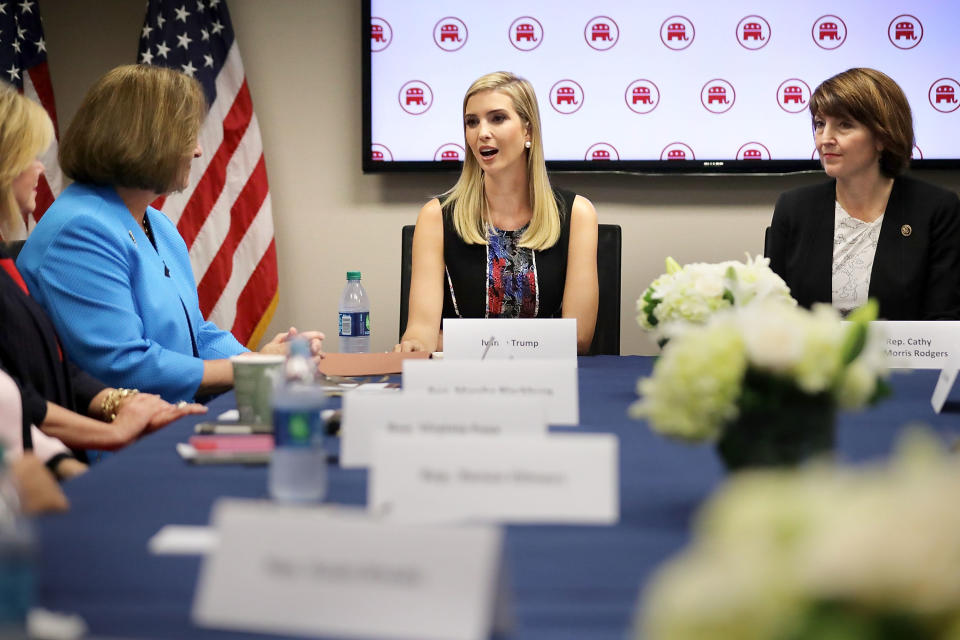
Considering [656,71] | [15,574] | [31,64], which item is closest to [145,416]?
[15,574]

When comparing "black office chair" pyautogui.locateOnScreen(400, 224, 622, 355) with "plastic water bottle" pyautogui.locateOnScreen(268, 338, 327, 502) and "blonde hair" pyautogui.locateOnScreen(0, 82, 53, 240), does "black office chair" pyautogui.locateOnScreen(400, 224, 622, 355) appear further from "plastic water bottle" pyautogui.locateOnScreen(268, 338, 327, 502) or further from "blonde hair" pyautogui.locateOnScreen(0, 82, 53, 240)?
"plastic water bottle" pyautogui.locateOnScreen(268, 338, 327, 502)

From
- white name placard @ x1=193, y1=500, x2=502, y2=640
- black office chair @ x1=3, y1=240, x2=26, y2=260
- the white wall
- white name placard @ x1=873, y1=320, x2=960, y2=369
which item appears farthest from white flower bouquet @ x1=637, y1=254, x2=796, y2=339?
the white wall

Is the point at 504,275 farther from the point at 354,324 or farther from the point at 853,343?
the point at 853,343

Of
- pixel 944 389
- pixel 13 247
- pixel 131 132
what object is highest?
pixel 131 132

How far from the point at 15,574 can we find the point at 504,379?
0.90 metres

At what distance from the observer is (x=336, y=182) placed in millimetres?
4160

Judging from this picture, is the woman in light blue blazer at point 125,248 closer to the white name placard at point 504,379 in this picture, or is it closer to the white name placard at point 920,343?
the white name placard at point 504,379

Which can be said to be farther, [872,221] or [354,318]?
[354,318]

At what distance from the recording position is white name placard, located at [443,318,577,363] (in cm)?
206

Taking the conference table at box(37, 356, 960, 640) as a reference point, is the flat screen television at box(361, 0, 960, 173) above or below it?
above

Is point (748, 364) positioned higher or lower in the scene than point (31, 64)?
lower

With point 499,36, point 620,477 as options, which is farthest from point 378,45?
point 620,477

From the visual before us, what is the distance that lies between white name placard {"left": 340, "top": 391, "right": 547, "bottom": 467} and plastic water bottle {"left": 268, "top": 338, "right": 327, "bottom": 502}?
3.9 inches

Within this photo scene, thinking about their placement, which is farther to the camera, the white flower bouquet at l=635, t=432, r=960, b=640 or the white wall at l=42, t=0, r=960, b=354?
the white wall at l=42, t=0, r=960, b=354
